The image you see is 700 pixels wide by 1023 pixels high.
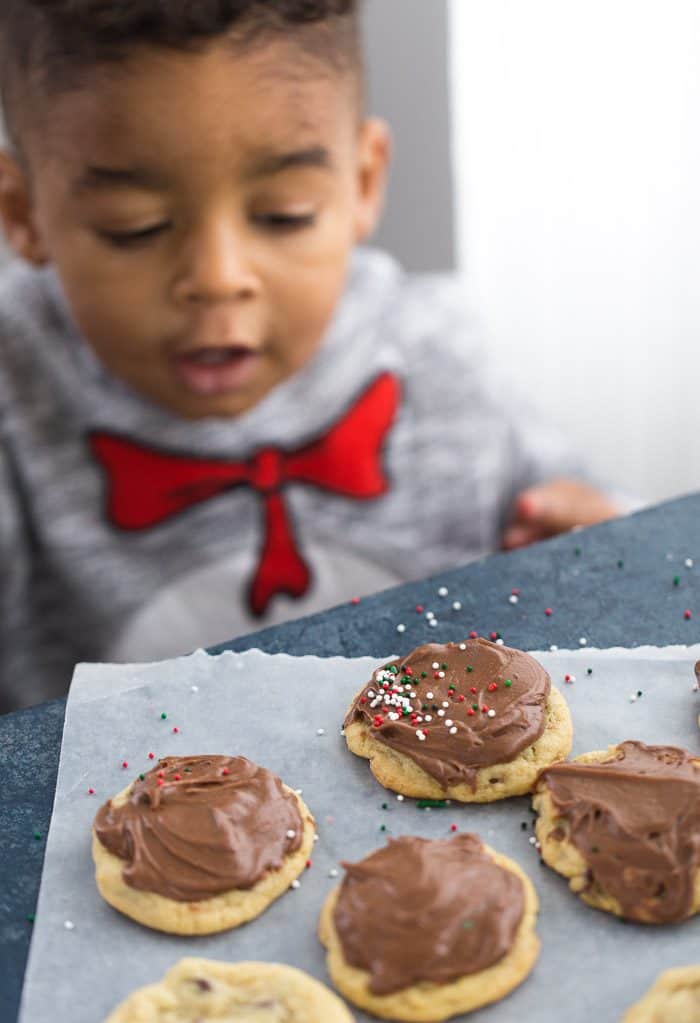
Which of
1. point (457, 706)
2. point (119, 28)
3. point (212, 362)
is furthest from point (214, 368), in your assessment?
point (457, 706)

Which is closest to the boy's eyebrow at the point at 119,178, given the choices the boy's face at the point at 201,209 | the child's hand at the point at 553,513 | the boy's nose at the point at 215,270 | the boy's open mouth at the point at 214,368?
the boy's face at the point at 201,209

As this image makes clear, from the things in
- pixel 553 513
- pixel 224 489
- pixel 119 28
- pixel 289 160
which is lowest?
pixel 553 513

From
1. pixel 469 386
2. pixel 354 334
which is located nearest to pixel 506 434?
pixel 469 386

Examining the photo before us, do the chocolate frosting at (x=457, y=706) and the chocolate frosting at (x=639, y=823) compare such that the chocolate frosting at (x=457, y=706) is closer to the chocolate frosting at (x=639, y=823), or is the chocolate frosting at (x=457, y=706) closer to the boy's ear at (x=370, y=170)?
the chocolate frosting at (x=639, y=823)

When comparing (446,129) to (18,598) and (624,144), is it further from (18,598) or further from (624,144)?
(18,598)

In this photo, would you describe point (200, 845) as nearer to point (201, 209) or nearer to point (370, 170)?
point (201, 209)
